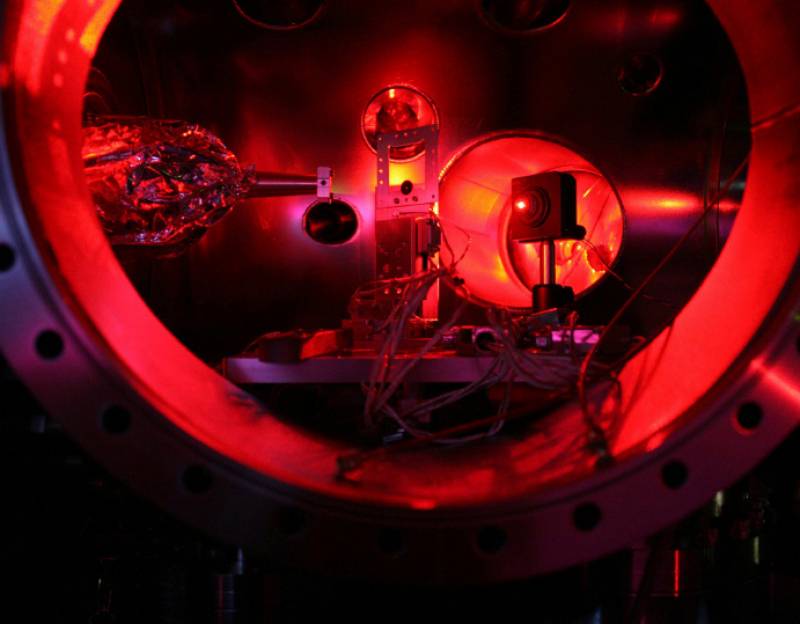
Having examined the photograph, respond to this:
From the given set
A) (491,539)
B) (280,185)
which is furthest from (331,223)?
(491,539)

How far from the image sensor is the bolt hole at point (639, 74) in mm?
944

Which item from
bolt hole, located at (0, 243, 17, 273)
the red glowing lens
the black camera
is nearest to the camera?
bolt hole, located at (0, 243, 17, 273)

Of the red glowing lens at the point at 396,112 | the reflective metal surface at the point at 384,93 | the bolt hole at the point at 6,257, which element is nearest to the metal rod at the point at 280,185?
the reflective metal surface at the point at 384,93

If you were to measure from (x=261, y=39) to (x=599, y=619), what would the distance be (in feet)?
3.46

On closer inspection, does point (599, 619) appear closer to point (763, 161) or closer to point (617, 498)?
point (617, 498)

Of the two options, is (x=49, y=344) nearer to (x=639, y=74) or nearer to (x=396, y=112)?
(x=396, y=112)

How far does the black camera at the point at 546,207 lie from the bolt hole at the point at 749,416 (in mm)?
516

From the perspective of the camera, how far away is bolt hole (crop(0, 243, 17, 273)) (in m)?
0.38

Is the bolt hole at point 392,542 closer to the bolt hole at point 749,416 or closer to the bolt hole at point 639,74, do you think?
the bolt hole at point 749,416

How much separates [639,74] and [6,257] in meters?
0.99

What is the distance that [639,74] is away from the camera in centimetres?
95

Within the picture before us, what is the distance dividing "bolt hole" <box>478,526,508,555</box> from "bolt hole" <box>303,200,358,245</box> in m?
0.68

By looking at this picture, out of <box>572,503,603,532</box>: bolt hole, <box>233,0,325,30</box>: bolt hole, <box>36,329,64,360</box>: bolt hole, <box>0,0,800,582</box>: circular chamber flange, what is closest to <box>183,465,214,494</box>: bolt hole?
<box>0,0,800,582</box>: circular chamber flange

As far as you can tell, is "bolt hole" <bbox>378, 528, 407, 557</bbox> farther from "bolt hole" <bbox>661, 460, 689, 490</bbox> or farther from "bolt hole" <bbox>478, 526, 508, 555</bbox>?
"bolt hole" <bbox>661, 460, 689, 490</bbox>
